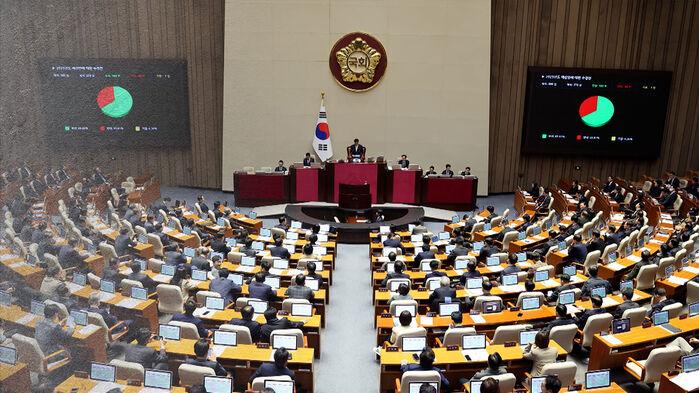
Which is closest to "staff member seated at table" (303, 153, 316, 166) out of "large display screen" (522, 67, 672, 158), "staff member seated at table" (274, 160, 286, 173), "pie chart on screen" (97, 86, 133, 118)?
"staff member seated at table" (274, 160, 286, 173)

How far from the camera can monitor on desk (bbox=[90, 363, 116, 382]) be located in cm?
564

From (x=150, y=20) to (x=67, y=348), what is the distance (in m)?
15.7

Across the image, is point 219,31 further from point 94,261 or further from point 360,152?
point 94,261

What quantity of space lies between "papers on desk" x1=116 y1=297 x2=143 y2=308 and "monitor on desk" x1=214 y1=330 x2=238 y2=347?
214 cm

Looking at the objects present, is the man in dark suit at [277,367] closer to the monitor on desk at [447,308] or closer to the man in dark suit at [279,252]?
the monitor on desk at [447,308]

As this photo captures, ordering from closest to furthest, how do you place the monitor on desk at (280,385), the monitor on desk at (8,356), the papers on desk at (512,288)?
the monitor on desk at (8,356), the monitor on desk at (280,385), the papers on desk at (512,288)

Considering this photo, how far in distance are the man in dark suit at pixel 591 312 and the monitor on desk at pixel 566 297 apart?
453 millimetres

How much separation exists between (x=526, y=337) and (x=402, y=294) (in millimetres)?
2102

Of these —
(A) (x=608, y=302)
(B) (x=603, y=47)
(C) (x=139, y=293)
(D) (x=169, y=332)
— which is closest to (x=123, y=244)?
(C) (x=139, y=293)

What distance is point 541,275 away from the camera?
9867 millimetres

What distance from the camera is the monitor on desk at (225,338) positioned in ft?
22.7

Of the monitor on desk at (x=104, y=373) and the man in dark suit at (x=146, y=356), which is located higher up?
the monitor on desk at (x=104, y=373)

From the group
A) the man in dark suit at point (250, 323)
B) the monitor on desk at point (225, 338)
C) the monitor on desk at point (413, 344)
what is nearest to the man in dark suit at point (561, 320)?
the monitor on desk at point (413, 344)

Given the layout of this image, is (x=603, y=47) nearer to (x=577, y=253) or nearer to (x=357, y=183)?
(x=357, y=183)
